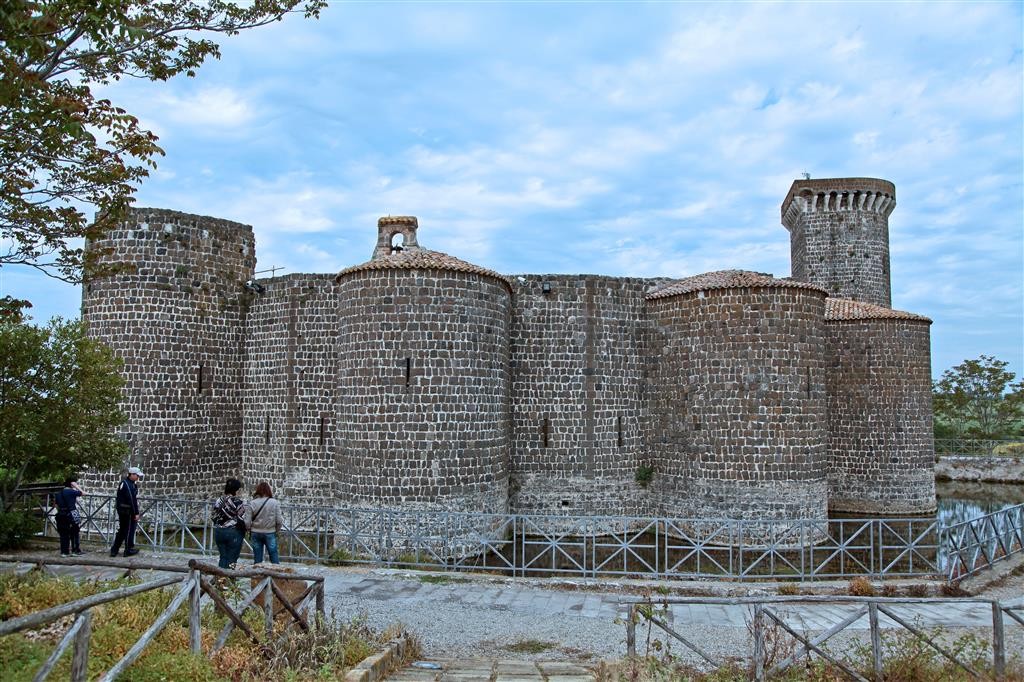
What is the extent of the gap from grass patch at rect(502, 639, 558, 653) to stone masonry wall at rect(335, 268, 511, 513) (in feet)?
23.2

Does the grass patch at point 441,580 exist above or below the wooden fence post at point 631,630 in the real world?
below

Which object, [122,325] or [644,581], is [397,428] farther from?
[122,325]

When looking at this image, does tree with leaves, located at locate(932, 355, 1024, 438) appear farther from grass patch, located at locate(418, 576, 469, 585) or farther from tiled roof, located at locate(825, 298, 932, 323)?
grass patch, located at locate(418, 576, 469, 585)

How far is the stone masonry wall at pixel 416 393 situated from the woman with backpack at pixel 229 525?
16.6 ft

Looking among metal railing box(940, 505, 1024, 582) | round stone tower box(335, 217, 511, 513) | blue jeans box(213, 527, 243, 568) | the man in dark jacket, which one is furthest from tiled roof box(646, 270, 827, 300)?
the man in dark jacket

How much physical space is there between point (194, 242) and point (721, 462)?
1579 cm

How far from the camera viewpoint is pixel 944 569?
12.9 metres

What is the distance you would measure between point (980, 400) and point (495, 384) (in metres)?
42.3

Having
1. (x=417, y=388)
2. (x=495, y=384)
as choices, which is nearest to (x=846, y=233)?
(x=495, y=384)

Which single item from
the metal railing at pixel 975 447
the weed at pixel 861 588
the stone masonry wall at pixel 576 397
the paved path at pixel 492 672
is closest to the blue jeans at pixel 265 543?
the paved path at pixel 492 672

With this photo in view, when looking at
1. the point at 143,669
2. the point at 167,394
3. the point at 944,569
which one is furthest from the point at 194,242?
the point at 944,569

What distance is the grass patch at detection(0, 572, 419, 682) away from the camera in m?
5.83

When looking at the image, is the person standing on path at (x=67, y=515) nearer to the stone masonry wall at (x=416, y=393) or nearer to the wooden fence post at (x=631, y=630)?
the stone masonry wall at (x=416, y=393)

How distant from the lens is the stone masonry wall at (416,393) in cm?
1600
